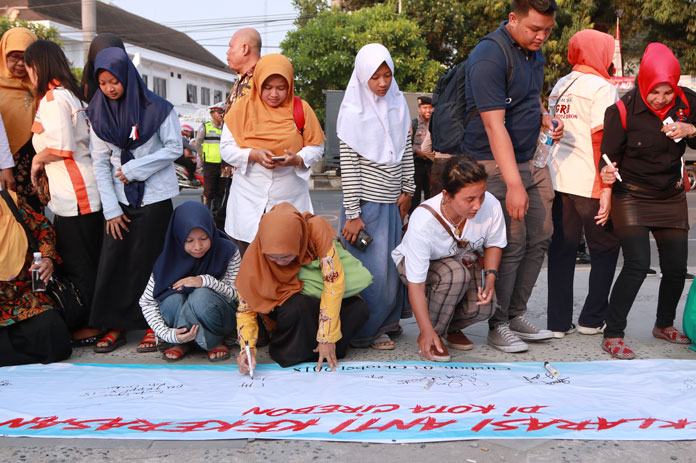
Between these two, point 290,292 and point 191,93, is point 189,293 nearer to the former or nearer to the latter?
point 290,292

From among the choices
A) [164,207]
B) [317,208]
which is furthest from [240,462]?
[317,208]

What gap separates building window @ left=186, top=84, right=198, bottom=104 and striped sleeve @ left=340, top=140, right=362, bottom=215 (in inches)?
1220

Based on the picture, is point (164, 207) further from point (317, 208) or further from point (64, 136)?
point (317, 208)

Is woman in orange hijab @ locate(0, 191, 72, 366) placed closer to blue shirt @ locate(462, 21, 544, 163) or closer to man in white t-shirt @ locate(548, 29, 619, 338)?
blue shirt @ locate(462, 21, 544, 163)

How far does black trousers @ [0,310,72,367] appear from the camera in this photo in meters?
3.29

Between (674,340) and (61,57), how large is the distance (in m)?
3.75

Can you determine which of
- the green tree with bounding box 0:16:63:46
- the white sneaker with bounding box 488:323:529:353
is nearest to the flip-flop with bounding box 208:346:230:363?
the white sneaker with bounding box 488:323:529:353

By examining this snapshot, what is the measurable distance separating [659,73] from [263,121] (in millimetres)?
2009

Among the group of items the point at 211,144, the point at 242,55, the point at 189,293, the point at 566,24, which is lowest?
the point at 189,293

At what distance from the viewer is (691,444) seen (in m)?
2.35

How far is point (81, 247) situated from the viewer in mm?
3660

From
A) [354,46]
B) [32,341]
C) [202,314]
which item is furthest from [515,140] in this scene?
[354,46]

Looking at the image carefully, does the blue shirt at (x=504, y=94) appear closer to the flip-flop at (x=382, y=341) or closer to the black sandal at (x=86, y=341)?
the flip-flop at (x=382, y=341)

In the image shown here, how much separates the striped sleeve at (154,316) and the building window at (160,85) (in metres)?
28.0
